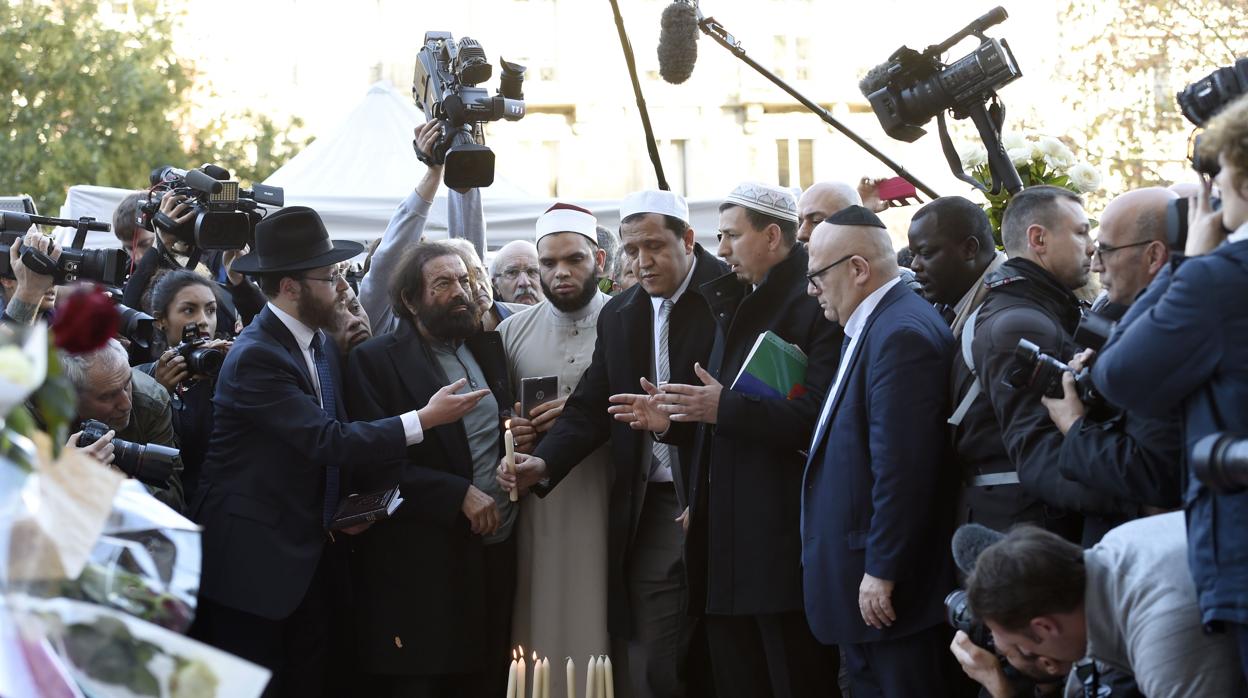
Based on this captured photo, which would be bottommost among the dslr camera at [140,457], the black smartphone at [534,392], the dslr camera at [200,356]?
the dslr camera at [140,457]

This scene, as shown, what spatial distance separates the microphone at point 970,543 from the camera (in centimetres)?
373

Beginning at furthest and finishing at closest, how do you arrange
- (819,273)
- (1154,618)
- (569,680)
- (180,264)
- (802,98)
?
(180,264), (802,98), (819,273), (569,680), (1154,618)

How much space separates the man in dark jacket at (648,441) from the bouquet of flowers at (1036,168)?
109 centimetres

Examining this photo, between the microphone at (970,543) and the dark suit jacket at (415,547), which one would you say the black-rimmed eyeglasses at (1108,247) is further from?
the dark suit jacket at (415,547)

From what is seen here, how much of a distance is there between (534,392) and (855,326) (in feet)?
5.44

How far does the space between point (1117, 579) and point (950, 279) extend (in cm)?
182

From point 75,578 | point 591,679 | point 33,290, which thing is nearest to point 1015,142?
point 591,679

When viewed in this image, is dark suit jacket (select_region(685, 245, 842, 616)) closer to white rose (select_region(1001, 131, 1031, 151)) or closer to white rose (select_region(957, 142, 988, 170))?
white rose (select_region(957, 142, 988, 170))

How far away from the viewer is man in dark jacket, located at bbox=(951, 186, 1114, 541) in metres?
3.88

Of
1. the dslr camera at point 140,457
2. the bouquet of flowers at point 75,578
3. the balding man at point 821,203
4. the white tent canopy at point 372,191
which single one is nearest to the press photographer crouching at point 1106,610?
the bouquet of flowers at point 75,578

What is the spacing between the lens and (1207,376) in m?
2.99

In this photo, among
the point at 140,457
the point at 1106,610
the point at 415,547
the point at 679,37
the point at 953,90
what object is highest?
the point at 679,37

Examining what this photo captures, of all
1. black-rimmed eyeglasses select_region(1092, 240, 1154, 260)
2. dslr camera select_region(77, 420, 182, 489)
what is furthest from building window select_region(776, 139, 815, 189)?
black-rimmed eyeglasses select_region(1092, 240, 1154, 260)

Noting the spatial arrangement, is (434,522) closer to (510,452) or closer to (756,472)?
(510,452)
